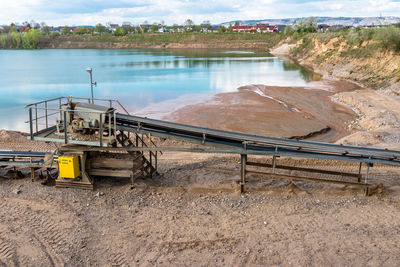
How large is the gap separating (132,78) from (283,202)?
3390 centimetres

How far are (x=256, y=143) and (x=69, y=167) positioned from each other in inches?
207

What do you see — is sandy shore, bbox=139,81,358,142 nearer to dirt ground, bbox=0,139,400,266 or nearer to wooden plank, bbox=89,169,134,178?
dirt ground, bbox=0,139,400,266

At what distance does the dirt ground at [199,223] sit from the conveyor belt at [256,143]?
3.49 feet

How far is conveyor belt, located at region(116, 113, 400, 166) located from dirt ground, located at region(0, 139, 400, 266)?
1.06 m

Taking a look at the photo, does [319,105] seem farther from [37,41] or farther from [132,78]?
[37,41]

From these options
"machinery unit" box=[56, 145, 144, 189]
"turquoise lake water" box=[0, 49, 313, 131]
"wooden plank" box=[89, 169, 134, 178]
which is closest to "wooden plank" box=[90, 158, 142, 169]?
"machinery unit" box=[56, 145, 144, 189]

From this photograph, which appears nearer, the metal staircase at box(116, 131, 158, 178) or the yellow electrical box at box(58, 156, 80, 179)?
the yellow electrical box at box(58, 156, 80, 179)

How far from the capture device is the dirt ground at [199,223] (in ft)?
24.1

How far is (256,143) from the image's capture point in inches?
408

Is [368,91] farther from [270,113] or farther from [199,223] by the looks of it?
[199,223]

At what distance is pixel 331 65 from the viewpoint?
47.4 meters

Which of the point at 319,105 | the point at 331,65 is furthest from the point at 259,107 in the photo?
the point at 331,65

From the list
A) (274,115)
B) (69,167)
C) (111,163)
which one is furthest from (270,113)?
(69,167)

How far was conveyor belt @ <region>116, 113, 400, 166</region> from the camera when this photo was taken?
9594 mm
